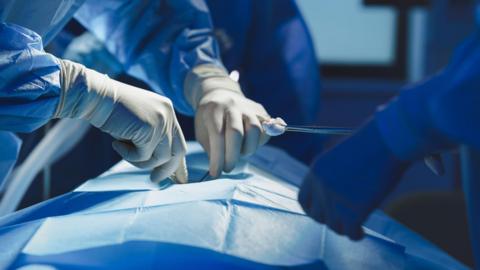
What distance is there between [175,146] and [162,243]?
36cm

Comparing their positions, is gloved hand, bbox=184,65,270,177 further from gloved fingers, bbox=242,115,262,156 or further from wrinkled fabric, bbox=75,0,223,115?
wrinkled fabric, bbox=75,0,223,115

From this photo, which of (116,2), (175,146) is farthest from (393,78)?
(175,146)

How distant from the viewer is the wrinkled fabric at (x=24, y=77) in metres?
1.13

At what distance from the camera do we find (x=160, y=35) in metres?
1.81

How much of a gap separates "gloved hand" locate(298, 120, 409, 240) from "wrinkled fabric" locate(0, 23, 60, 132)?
474mm

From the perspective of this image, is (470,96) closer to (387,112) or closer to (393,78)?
(387,112)

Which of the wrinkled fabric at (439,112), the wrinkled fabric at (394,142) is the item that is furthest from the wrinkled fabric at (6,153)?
the wrinkled fabric at (439,112)

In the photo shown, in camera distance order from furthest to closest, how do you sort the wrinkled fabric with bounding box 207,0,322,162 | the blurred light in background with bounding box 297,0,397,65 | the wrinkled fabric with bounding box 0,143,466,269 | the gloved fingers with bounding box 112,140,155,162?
the blurred light in background with bounding box 297,0,397,65, the wrinkled fabric with bounding box 207,0,322,162, the gloved fingers with bounding box 112,140,155,162, the wrinkled fabric with bounding box 0,143,466,269

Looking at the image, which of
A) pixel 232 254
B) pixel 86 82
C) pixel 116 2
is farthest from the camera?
pixel 116 2

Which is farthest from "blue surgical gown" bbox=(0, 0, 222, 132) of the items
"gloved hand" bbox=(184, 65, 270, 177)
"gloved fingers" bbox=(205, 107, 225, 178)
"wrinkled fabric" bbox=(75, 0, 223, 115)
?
"gloved fingers" bbox=(205, 107, 225, 178)

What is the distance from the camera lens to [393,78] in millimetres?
3498

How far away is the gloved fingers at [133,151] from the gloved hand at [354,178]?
465 mm

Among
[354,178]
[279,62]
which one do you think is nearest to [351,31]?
[279,62]

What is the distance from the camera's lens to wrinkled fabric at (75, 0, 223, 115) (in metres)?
1.77
